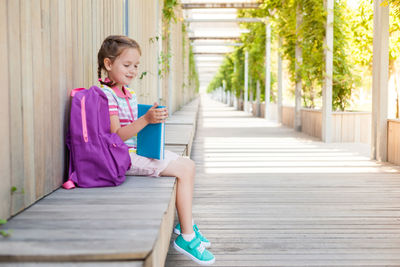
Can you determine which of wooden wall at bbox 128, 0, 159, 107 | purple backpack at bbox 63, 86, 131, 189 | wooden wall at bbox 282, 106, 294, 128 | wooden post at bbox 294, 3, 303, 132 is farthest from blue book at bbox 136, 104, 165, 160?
wooden wall at bbox 282, 106, 294, 128

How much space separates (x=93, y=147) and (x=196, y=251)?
69 centimetres

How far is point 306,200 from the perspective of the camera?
11.6 feet

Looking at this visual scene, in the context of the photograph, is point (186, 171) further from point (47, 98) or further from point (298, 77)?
point (298, 77)

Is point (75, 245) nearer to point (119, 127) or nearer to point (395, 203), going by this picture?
point (119, 127)

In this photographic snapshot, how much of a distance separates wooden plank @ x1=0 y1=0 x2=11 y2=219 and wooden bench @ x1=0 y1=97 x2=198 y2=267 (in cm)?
8

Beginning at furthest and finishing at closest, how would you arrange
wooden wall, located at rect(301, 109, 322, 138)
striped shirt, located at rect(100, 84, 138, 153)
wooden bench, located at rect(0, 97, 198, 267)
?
wooden wall, located at rect(301, 109, 322, 138) → striped shirt, located at rect(100, 84, 138, 153) → wooden bench, located at rect(0, 97, 198, 267)

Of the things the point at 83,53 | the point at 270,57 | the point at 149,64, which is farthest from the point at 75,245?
the point at 270,57

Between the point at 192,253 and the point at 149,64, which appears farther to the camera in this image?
the point at 149,64

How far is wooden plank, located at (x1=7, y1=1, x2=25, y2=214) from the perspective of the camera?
66.0 inches

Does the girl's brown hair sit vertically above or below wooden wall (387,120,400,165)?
above

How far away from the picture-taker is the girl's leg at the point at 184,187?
2.16m

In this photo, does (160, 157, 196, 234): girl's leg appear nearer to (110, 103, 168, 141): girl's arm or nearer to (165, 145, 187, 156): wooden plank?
(110, 103, 168, 141): girl's arm

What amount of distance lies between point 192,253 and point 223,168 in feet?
9.84

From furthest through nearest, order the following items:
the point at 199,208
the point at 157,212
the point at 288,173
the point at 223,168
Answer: the point at 223,168
the point at 288,173
the point at 199,208
the point at 157,212
